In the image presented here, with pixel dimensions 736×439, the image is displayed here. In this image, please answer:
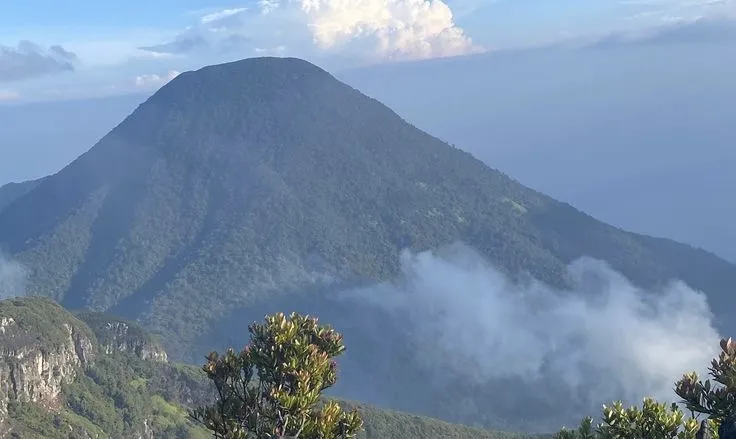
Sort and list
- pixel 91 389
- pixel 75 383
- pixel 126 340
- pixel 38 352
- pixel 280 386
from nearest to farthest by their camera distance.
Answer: pixel 280 386
pixel 38 352
pixel 75 383
pixel 91 389
pixel 126 340

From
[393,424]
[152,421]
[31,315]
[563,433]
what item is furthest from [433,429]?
[563,433]

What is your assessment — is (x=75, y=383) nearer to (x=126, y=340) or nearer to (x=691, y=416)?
(x=126, y=340)

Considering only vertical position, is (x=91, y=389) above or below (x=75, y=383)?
below

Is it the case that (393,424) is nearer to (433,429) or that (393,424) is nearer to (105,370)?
(433,429)

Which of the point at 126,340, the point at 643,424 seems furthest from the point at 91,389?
the point at 643,424

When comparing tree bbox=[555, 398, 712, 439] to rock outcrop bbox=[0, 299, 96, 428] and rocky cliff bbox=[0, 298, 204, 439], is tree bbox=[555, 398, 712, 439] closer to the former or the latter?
rocky cliff bbox=[0, 298, 204, 439]

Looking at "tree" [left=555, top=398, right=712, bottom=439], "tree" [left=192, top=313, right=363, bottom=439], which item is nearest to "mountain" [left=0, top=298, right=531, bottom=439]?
"tree" [left=192, top=313, right=363, bottom=439]
